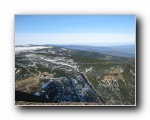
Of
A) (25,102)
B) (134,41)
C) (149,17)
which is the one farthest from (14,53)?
(149,17)

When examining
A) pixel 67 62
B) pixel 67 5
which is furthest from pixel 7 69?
pixel 67 5

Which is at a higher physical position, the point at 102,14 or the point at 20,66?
the point at 102,14

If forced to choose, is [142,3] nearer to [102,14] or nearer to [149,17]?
[149,17]

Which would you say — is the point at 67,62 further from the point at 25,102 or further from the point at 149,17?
the point at 149,17

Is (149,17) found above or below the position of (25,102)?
above

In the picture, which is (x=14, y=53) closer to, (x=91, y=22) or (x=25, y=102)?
(x=25, y=102)

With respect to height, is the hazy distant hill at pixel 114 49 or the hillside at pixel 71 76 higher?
the hazy distant hill at pixel 114 49

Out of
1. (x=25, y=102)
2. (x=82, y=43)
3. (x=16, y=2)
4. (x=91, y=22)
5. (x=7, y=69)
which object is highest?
(x=16, y=2)

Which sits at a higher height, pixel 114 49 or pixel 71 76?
pixel 114 49

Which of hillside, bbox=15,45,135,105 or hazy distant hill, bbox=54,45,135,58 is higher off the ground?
hazy distant hill, bbox=54,45,135,58
